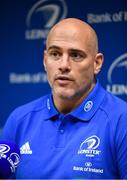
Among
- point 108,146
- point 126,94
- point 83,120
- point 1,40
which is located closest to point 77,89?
point 83,120

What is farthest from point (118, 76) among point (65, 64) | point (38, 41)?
point (65, 64)

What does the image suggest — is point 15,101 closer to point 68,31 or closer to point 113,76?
point 113,76

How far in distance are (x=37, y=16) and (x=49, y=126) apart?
176 cm

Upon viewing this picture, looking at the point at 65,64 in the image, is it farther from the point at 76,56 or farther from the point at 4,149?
the point at 4,149

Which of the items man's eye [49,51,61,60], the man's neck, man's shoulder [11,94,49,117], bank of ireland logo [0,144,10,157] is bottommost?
bank of ireland logo [0,144,10,157]

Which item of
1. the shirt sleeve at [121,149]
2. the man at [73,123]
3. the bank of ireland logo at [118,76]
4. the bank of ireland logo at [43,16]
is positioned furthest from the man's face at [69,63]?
the bank of ireland logo at [43,16]

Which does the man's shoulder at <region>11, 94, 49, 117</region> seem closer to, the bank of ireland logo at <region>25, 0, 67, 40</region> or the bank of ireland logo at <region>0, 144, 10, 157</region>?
the bank of ireland logo at <region>0, 144, 10, 157</region>

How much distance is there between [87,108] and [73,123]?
7 centimetres

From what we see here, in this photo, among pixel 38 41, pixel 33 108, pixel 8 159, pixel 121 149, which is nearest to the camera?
pixel 8 159

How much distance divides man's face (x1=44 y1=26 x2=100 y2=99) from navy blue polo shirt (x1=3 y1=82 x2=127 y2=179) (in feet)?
0.23

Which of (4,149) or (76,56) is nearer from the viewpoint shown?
(4,149)

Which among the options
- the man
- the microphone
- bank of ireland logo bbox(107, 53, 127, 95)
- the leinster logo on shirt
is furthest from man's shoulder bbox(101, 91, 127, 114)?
bank of ireland logo bbox(107, 53, 127, 95)

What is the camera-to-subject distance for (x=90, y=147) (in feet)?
5.30

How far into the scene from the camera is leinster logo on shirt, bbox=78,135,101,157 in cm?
161
